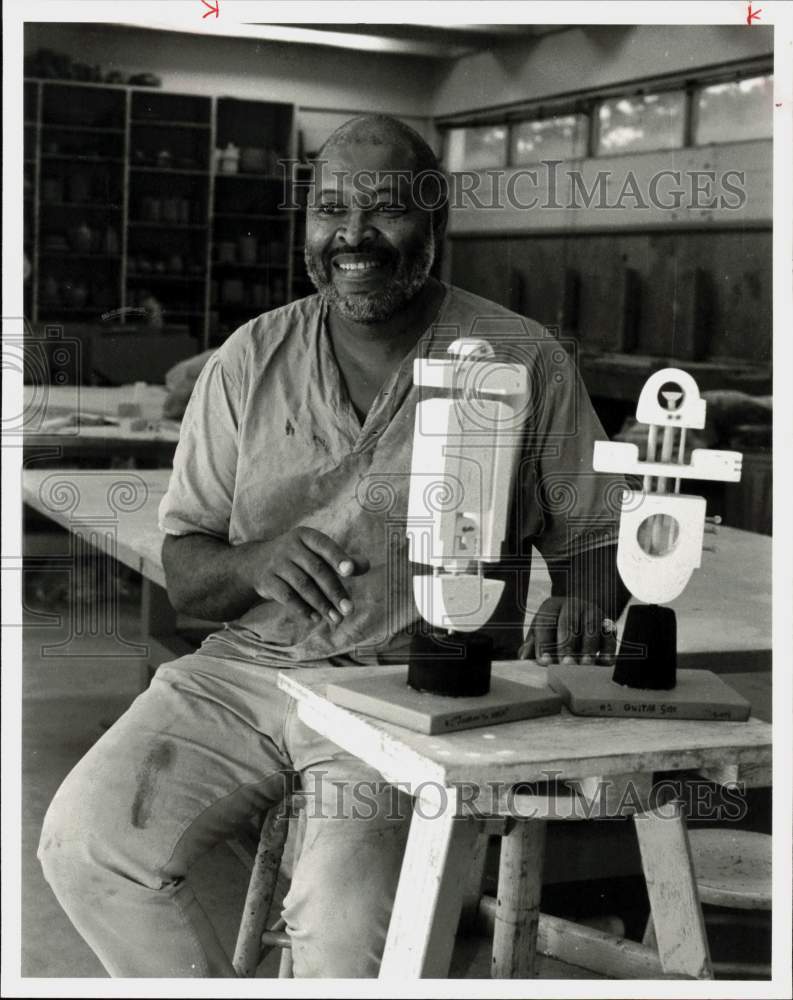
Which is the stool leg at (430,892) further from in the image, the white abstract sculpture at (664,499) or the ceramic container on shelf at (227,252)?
the ceramic container on shelf at (227,252)

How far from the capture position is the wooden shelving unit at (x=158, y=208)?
5.80m

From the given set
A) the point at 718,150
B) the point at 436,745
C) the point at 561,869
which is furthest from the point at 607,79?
the point at 436,745

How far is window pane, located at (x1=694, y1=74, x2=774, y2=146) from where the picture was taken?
19.0 ft

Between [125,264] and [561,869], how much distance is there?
5214 mm

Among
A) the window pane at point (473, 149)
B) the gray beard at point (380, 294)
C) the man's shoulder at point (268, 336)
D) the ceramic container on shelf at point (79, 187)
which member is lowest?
the man's shoulder at point (268, 336)

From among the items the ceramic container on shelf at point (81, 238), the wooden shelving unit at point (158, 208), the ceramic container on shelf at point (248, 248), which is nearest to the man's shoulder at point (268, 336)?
the wooden shelving unit at point (158, 208)

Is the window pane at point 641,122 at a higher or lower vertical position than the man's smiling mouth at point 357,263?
higher

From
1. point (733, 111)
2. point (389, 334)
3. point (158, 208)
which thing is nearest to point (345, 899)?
point (389, 334)

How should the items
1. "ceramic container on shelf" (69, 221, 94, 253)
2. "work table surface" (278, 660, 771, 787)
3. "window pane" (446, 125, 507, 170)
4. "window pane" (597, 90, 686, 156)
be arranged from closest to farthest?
"work table surface" (278, 660, 771, 787)
"window pane" (446, 125, 507, 170)
"window pane" (597, 90, 686, 156)
"ceramic container on shelf" (69, 221, 94, 253)

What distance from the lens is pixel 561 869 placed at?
3068 mm

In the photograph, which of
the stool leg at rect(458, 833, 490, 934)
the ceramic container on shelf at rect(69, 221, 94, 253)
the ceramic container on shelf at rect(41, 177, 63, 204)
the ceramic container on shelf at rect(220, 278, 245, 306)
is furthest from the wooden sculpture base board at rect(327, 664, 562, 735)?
the ceramic container on shelf at rect(220, 278, 245, 306)

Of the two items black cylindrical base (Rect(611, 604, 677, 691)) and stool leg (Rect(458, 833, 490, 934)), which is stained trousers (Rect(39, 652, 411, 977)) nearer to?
black cylindrical base (Rect(611, 604, 677, 691))

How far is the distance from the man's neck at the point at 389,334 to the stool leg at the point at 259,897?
0.84 meters

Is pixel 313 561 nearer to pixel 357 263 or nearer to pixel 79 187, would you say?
pixel 357 263
